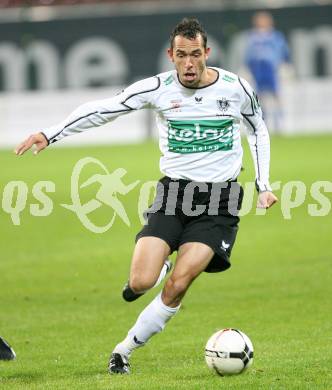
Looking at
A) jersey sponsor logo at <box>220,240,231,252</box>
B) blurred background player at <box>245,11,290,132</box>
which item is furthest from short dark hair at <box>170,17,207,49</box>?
blurred background player at <box>245,11,290,132</box>

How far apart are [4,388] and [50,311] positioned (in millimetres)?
3254

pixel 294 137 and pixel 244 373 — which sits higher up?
pixel 294 137

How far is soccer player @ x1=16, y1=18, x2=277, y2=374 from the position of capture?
784cm

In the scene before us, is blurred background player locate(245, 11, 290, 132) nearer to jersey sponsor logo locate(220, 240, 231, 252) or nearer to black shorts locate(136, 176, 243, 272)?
black shorts locate(136, 176, 243, 272)

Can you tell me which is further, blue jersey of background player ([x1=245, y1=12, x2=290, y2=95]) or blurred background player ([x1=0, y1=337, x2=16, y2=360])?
blue jersey of background player ([x1=245, y1=12, x2=290, y2=95])

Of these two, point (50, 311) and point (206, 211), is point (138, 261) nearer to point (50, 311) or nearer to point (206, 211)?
point (206, 211)

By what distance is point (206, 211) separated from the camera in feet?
26.4

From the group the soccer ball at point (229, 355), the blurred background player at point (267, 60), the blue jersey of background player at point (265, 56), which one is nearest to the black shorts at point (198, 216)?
the soccer ball at point (229, 355)

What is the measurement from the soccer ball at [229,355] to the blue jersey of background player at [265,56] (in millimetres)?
19773

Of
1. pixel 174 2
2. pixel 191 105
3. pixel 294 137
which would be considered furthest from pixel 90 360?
pixel 174 2

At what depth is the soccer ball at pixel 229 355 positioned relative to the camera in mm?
7367

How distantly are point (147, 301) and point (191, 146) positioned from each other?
3.24 meters

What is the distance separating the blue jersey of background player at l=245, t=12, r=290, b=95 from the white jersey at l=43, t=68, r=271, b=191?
1871 centimetres

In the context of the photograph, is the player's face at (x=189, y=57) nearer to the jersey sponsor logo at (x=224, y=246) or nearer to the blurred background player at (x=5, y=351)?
the jersey sponsor logo at (x=224, y=246)
